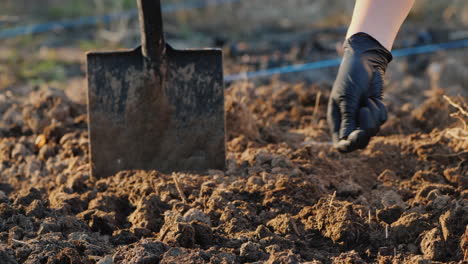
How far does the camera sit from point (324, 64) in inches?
231

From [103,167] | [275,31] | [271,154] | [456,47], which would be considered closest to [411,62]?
[456,47]

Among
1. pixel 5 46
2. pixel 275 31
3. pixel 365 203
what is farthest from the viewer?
pixel 275 31

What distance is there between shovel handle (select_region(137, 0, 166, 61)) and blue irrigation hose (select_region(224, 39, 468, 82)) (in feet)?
5.91

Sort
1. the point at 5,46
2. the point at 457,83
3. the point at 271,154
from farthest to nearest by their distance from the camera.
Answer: the point at 5,46, the point at 457,83, the point at 271,154

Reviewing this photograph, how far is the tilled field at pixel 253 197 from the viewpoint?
2533 mm

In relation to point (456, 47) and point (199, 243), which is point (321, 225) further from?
point (456, 47)

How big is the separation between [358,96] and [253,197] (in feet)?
2.13

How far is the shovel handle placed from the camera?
3115 millimetres

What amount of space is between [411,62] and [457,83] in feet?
2.26

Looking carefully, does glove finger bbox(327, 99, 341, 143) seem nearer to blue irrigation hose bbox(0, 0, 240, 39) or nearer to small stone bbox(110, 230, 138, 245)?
small stone bbox(110, 230, 138, 245)

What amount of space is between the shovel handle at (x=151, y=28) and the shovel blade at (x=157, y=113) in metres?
0.07

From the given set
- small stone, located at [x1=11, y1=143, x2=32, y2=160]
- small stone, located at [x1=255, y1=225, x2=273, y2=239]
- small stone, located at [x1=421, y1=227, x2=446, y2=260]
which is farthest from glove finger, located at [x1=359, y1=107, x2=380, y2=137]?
small stone, located at [x1=11, y1=143, x2=32, y2=160]

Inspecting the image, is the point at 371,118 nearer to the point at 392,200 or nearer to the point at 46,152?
the point at 392,200

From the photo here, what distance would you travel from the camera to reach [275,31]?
7340 millimetres
